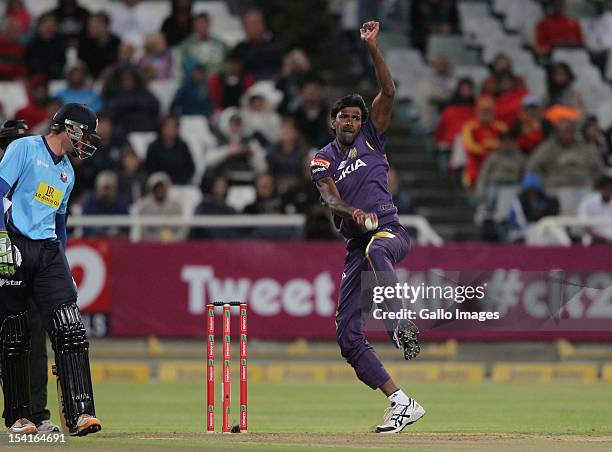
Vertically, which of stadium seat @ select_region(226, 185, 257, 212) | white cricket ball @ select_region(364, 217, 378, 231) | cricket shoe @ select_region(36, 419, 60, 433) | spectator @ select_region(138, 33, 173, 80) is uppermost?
spectator @ select_region(138, 33, 173, 80)

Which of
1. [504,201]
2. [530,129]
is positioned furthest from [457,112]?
[504,201]

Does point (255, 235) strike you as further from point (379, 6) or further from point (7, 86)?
point (379, 6)

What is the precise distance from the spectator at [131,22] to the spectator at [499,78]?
17.5 feet

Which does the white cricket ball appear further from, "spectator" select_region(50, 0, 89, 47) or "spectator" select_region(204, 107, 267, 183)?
"spectator" select_region(50, 0, 89, 47)

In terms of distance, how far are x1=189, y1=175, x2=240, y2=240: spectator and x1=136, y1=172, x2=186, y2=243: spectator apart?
24cm

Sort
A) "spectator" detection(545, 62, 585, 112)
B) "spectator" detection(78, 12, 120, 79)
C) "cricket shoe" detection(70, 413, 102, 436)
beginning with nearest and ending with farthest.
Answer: "cricket shoe" detection(70, 413, 102, 436) → "spectator" detection(78, 12, 120, 79) → "spectator" detection(545, 62, 585, 112)

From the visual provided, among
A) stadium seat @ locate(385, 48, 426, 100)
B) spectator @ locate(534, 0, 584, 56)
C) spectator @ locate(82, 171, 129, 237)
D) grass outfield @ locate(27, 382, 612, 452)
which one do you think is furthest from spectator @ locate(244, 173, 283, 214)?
spectator @ locate(534, 0, 584, 56)

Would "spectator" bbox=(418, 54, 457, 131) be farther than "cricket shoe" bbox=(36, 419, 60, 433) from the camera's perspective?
Yes

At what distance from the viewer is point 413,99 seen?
1018 inches

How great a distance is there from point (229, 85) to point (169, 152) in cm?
242

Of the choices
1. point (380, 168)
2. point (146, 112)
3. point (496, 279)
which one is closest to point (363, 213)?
point (380, 168)

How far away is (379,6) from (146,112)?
18.2 feet

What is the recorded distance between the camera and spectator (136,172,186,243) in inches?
830

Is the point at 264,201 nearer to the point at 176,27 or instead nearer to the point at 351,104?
the point at 176,27
